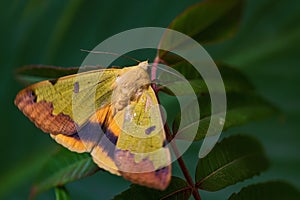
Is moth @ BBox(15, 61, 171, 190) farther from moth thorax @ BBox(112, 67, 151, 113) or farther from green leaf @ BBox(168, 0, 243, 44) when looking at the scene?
green leaf @ BBox(168, 0, 243, 44)

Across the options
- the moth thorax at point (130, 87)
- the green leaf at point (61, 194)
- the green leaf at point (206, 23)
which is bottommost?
the green leaf at point (61, 194)

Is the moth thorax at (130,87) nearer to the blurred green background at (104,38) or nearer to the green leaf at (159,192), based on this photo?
the green leaf at (159,192)

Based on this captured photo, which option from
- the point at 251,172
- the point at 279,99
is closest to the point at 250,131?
the point at 279,99

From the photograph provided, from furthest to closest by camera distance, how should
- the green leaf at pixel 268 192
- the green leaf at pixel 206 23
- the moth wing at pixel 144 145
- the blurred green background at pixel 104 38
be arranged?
the blurred green background at pixel 104 38
the green leaf at pixel 206 23
the green leaf at pixel 268 192
the moth wing at pixel 144 145

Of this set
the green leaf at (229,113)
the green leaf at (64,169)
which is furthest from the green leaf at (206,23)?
the green leaf at (64,169)

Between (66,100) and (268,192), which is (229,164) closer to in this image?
(268,192)

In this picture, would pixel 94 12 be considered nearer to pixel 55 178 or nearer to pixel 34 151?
pixel 34 151
